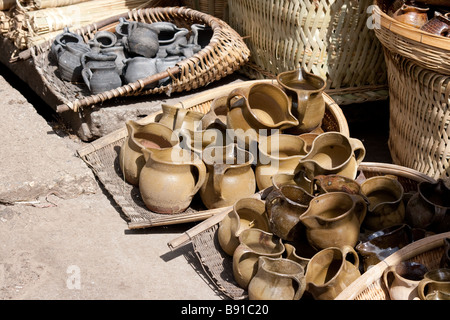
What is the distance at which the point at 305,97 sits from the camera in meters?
2.71

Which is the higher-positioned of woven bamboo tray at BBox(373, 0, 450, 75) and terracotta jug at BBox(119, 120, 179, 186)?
woven bamboo tray at BBox(373, 0, 450, 75)

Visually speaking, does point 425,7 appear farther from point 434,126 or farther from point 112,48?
point 112,48

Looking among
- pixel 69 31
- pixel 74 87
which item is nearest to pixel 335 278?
pixel 74 87

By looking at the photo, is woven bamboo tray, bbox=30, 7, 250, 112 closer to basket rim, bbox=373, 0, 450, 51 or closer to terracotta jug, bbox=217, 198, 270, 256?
basket rim, bbox=373, 0, 450, 51

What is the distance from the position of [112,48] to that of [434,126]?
2.01m

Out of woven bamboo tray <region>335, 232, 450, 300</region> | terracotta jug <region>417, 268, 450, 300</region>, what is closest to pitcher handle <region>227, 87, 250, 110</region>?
woven bamboo tray <region>335, 232, 450, 300</region>

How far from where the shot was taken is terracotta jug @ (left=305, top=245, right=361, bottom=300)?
6.63 ft

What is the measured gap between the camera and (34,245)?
256 centimetres

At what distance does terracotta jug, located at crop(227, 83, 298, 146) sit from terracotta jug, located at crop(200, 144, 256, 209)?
0.10 m

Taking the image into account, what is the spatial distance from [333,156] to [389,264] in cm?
74

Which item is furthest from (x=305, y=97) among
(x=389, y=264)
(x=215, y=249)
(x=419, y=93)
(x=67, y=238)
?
(x=67, y=238)

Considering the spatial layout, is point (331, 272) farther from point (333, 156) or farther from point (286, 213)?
point (333, 156)

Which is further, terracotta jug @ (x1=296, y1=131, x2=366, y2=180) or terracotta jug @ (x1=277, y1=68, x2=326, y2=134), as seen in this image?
terracotta jug @ (x1=277, y1=68, x2=326, y2=134)

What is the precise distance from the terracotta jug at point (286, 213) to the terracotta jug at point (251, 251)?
0.05m
